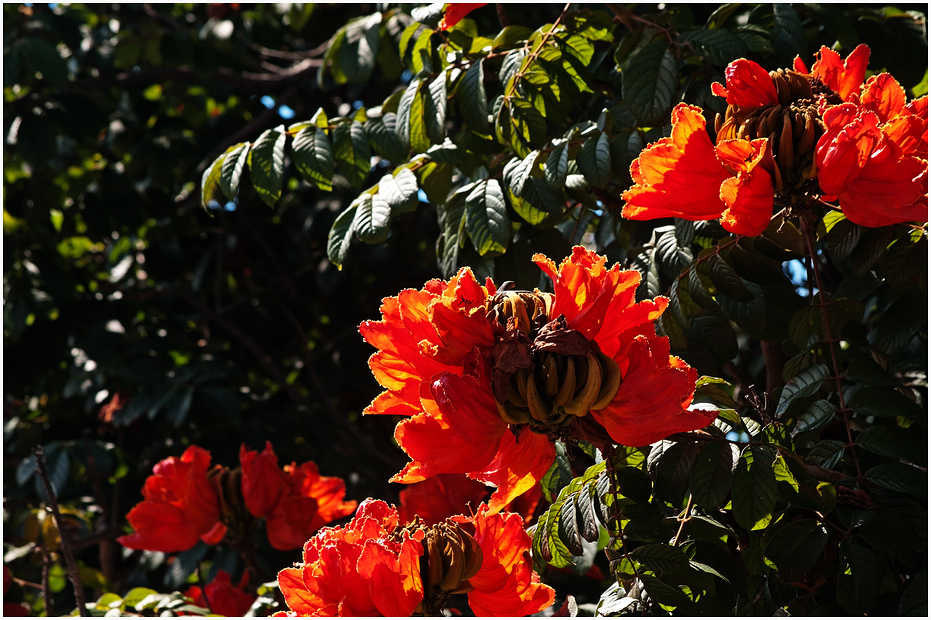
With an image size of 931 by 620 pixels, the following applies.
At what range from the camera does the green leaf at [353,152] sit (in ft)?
5.88

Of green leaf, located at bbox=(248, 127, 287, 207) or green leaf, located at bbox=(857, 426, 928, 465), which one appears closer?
green leaf, located at bbox=(857, 426, 928, 465)

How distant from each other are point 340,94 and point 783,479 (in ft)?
10.3

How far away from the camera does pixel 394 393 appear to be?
1049mm

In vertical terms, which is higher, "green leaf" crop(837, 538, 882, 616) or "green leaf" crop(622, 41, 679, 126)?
"green leaf" crop(622, 41, 679, 126)

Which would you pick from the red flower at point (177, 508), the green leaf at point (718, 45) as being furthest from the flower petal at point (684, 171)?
the red flower at point (177, 508)

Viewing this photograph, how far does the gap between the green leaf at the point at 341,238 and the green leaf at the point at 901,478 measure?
3.20ft

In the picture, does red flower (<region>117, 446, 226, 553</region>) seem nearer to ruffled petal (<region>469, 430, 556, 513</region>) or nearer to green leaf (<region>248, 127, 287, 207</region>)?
green leaf (<region>248, 127, 287, 207</region>)

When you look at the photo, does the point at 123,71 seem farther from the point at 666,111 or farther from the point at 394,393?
the point at 394,393

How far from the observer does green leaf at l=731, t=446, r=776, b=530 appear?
110cm

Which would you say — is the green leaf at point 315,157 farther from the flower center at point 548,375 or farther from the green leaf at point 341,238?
the flower center at point 548,375

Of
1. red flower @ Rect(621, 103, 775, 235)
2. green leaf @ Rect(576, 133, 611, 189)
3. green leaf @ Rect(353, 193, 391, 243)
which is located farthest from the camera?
green leaf @ Rect(353, 193, 391, 243)

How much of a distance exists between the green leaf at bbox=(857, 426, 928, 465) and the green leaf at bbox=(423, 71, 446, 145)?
0.95m

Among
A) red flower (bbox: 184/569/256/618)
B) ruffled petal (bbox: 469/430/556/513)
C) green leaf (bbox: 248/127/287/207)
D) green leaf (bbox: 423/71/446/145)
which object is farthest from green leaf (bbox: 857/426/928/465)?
red flower (bbox: 184/569/256/618)

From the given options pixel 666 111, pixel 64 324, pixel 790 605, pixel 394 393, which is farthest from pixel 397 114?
pixel 64 324
